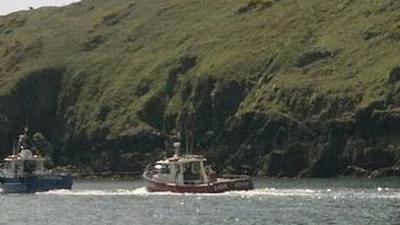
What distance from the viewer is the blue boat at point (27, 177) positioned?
14125 centimetres

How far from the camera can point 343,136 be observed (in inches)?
7510

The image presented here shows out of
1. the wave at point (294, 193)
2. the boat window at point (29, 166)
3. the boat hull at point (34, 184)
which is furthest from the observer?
the boat window at point (29, 166)

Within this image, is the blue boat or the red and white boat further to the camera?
the blue boat

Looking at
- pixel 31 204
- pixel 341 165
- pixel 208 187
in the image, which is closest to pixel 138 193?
pixel 208 187

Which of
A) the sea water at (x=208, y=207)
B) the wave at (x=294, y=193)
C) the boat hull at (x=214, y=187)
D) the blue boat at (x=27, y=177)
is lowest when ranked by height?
the sea water at (x=208, y=207)

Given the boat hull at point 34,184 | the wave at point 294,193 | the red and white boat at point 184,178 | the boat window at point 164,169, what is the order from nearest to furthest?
the wave at point 294,193 < the red and white boat at point 184,178 < the boat window at point 164,169 < the boat hull at point 34,184

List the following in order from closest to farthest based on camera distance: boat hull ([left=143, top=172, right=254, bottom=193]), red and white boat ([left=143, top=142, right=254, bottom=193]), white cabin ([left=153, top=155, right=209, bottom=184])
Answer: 1. boat hull ([left=143, top=172, right=254, bottom=193])
2. red and white boat ([left=143, top=142, right=254, bottom=193])
3. white cabin ([left=153, top=155, right=209, bottom=184])

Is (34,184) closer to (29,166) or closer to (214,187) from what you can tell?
(29,166)

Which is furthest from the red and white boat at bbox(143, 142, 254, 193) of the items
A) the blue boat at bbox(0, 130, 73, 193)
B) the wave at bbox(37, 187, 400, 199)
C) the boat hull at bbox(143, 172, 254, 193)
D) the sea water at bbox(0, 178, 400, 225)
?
the blue boat at bbox(0, 130, 73, 193)

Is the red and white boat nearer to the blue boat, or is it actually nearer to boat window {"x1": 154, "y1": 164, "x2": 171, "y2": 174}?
boat window {"x1": 154, "y1": 164, "x2": 171, "y2": 174}

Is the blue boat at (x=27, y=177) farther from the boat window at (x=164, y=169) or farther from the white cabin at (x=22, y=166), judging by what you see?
the boat window at (x=164, y=169)

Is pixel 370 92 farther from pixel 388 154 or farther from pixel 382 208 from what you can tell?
pixel 382 208

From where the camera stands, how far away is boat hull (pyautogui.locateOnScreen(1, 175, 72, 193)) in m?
141

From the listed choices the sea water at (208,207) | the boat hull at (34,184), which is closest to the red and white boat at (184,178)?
the sea water at (208,207)
